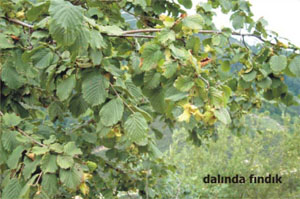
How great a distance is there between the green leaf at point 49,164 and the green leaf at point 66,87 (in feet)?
0.82

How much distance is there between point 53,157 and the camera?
3.99 ft

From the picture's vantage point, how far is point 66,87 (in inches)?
53.4

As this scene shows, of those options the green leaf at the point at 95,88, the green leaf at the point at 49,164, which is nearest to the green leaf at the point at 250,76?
the green leaf at the point at 95,88

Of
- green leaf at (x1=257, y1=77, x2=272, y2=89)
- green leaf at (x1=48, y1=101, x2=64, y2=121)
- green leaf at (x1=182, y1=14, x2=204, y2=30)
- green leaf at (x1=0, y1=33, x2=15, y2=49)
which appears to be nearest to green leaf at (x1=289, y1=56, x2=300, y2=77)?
green leaf at (x1=257, y1=77, x2=272, y2=89)

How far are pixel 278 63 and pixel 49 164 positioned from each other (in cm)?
103

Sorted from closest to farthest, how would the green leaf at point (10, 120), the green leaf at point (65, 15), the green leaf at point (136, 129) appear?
the green leaf at point (65, 15) → the green leaf at point (136, 129) → the green leaf at point (10, 120)

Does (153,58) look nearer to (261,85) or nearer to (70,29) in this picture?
(70,29)

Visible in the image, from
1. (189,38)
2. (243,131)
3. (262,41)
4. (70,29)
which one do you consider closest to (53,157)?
(70,29)

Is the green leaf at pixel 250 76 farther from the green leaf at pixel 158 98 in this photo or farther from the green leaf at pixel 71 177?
the green leaf at pixel 71 177

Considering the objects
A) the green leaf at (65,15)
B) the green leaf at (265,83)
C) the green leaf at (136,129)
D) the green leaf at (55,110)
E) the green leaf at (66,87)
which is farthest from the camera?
the green leaf at (55,110)

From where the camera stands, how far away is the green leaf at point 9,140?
1370 mm

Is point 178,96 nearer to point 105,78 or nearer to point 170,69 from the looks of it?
point 170,69

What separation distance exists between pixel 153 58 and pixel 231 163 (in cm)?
611

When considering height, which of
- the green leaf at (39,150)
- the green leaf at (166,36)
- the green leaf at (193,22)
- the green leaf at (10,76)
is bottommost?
the green leaf at (10,76)
